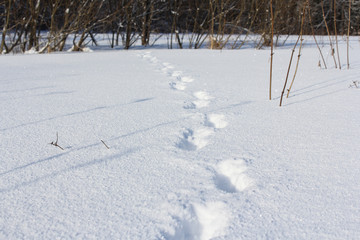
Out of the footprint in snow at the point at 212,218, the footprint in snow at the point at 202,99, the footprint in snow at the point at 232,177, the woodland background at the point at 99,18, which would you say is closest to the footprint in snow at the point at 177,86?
the footprint in snow at the point at 202,99

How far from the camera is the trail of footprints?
0.65 meters

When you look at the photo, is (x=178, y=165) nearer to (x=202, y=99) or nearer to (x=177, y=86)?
(x=202, y=99)

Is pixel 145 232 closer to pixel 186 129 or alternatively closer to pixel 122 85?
pixel 186 129

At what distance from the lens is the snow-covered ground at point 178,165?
0.65m

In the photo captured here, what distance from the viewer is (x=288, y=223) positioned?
2.11ft

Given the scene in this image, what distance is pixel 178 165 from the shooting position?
36.1 inches

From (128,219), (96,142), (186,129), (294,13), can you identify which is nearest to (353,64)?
(186,129)

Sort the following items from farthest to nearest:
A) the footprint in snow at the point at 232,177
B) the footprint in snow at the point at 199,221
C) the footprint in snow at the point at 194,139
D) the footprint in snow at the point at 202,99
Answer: the footprint in snow at the point at 202,99, the footprint in snow at the point at 194,139, the footprint in snow at the point at 232,177, the footprint in snow at the point at 199,221

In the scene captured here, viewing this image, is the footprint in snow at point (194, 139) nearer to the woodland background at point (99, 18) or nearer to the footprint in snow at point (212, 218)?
the footprint in snow at point (212, 218)

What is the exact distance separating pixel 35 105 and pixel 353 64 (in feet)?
9.34

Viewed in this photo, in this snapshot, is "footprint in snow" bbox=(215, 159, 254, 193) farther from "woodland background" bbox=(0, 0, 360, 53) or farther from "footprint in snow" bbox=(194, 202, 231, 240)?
"woodland background" bbox=(0, 0, 360, 53)

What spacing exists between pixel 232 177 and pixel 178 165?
0.16m

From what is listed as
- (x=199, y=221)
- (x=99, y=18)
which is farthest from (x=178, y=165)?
(x=99, y=18)

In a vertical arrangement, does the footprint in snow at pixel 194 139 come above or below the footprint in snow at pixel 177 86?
below
